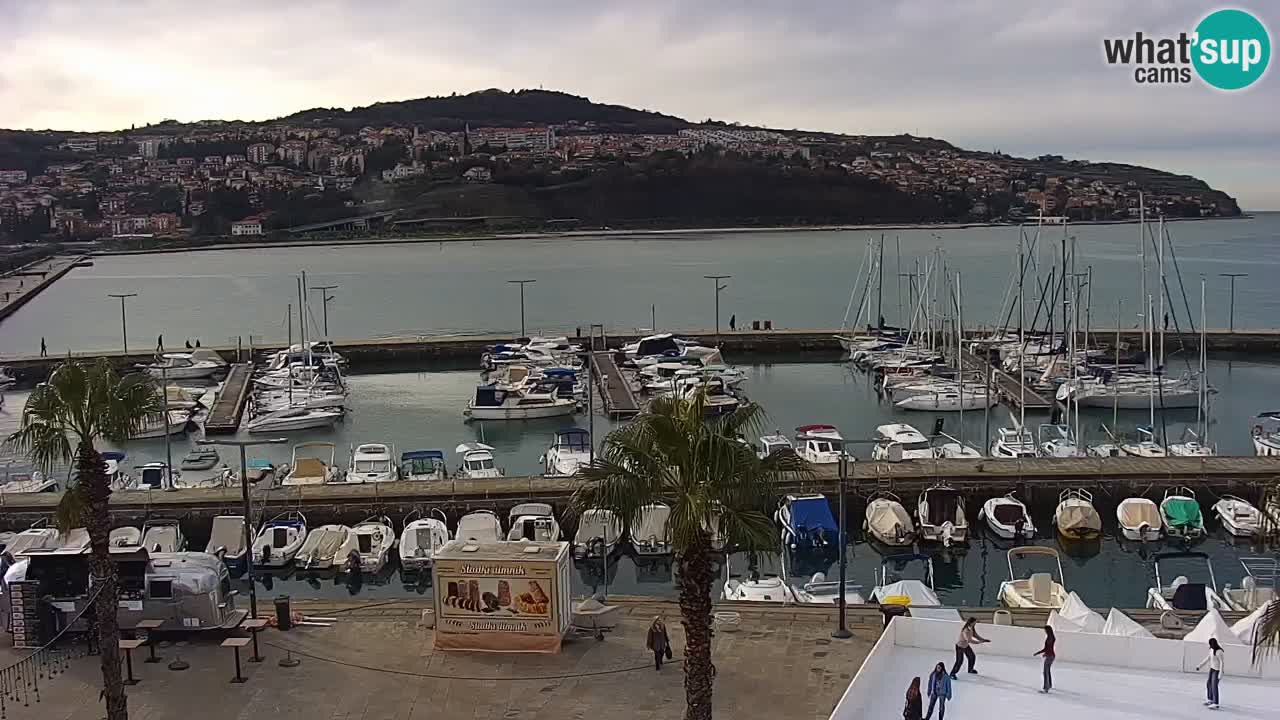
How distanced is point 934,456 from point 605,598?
530 inches

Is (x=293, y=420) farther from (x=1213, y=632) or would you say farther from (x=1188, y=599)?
(x=1213, y=632)

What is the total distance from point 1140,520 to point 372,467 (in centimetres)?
1573

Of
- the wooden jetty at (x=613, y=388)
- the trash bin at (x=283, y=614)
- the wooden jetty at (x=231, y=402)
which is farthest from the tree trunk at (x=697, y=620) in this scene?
the wooden jetty at (x=231, y=402)

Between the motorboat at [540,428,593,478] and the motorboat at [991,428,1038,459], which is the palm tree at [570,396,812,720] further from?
the motorboat at [991,428,1038,459]

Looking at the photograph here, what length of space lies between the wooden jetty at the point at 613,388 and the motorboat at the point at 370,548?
13.0 meters

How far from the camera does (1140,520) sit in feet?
68.0

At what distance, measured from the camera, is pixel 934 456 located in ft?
82.5

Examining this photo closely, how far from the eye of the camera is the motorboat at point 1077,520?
2105cm

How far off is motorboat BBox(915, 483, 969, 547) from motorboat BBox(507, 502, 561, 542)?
679 centimetres

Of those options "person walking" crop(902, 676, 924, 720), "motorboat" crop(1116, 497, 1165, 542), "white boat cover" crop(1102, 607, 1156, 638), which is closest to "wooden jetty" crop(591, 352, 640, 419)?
"motorboat" crop(1116, 497, 1165, 542)

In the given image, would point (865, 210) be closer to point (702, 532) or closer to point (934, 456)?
point (934, 456)

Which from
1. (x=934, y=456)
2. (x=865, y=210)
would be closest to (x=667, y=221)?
(x=865, y=210)

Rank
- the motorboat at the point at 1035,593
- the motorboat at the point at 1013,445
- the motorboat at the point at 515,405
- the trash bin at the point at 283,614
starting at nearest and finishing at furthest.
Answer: the trash bin at the point at 283,614
the motorboat at the point at 1035,593
the motorboat at the point at 1013,445
the motorboat at the point at 515,405

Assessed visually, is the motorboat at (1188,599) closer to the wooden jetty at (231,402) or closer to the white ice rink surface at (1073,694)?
the white ice rink surface at (1073,694)
